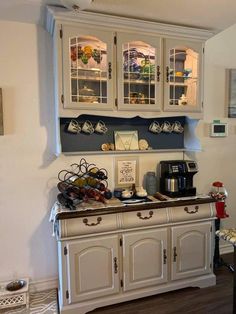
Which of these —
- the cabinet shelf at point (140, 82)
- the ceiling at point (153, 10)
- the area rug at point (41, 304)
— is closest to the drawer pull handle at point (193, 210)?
the cabinet shelf at point (140, 82)

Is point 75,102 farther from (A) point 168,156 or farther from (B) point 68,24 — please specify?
(A) point 168,156

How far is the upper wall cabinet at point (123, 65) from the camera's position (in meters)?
2.10

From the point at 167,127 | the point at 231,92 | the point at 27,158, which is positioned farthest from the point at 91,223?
the point at 231,92

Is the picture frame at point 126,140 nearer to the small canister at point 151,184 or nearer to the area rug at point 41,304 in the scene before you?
the small canister at point 151,184

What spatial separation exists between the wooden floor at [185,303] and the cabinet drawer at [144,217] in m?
0.69

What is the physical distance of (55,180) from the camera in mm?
2438

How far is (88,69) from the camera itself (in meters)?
2.19

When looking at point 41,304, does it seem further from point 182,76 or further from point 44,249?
point 182,76

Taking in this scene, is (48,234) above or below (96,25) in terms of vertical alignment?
below

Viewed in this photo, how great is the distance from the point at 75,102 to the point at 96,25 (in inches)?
26.3

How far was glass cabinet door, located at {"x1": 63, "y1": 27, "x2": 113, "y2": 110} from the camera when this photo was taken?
2.11 m

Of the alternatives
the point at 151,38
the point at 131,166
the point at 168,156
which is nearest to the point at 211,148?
the point at 168,156

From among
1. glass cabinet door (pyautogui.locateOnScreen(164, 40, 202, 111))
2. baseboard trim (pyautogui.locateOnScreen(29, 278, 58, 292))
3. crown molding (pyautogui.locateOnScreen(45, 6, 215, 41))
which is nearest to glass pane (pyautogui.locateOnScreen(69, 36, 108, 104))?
crown molding (pyautogui.locateOnScreen(45, 6, 215, 41))

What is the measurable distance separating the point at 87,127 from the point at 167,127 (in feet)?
2.85
